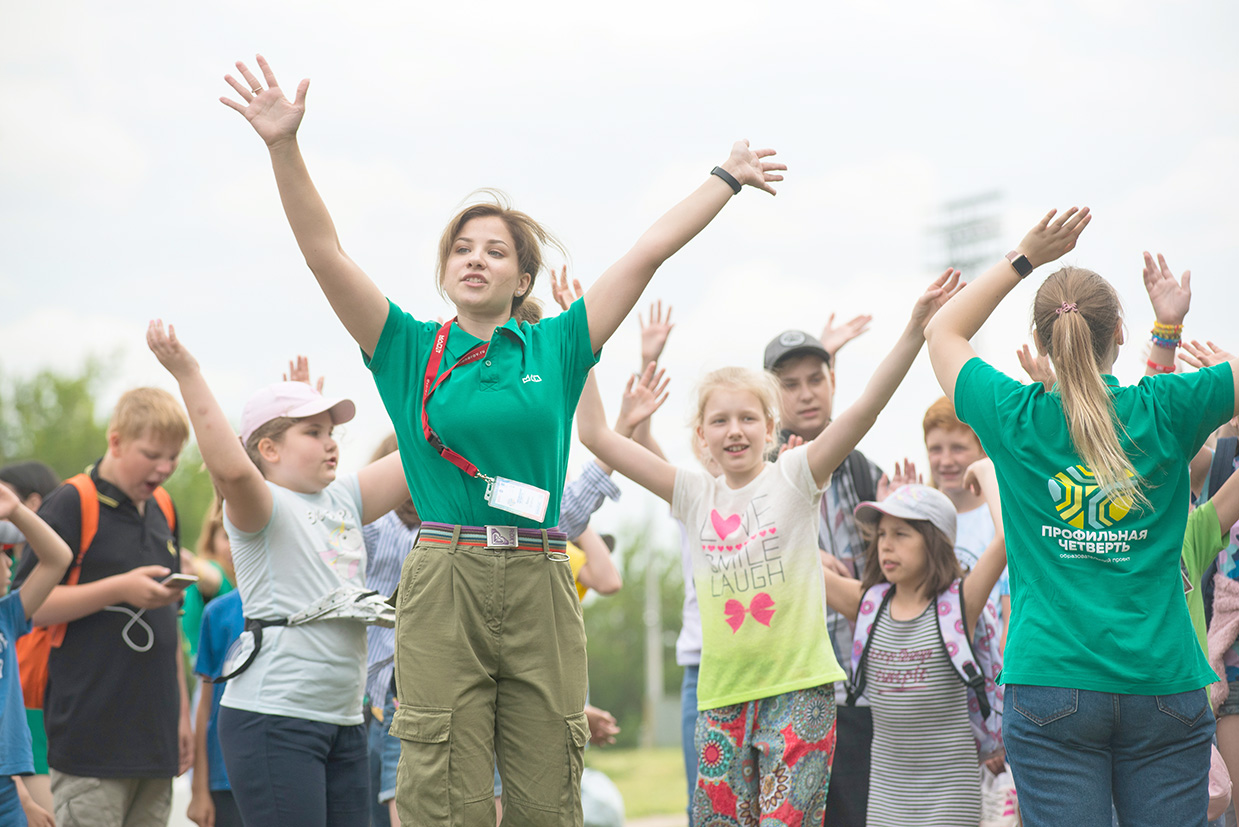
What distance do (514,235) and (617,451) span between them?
1398 mm

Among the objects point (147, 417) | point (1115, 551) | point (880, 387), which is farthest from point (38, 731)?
point (1115, 551)

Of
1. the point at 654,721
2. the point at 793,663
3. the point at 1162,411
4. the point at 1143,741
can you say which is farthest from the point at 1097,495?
the point at 654,721

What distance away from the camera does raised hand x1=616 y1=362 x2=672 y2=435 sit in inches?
181

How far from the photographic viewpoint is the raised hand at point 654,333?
16.0ft

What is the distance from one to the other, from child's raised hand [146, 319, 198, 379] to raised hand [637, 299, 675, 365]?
6.64 feet

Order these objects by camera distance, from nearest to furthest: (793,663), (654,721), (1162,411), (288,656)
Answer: (1162,411) → (288,656) → (793,663) → (654,721)

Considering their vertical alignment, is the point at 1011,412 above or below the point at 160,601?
above

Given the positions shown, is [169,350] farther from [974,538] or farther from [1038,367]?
[974,538]

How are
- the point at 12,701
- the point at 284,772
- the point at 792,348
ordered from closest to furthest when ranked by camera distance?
the point at 284,772, the point at 12,701, the point at 792,348

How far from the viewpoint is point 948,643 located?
4320 millimetres

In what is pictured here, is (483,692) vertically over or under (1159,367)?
under

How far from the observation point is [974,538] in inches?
201

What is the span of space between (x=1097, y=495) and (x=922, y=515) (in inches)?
67.5

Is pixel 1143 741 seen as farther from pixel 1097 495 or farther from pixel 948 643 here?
pixel 948 643
